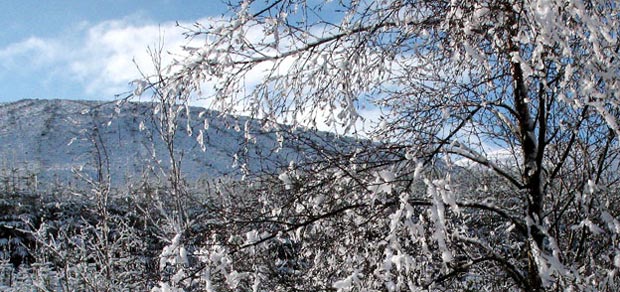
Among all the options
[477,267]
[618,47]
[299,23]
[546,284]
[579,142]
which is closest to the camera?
[546,284]

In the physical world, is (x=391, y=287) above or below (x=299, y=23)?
below

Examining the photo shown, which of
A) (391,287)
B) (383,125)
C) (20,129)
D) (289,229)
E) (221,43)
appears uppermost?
(20,129)

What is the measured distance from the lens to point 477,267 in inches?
159

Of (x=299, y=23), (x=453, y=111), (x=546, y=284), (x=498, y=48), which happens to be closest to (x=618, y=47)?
(x=498, y=48)

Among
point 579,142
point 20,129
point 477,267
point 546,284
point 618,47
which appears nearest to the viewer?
point 546,284

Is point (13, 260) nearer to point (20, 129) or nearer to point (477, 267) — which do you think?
point (477, 267)

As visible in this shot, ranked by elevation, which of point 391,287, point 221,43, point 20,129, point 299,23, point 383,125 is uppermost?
point 20,129

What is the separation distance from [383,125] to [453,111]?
0.45 m

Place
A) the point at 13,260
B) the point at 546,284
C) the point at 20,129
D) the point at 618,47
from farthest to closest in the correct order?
the point at 20,129 → the point at 13,260 → the point at 618,47 → the point at 546,284

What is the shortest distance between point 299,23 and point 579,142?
1.95 meters

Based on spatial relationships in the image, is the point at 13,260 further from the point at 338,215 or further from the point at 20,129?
the point at 20,129

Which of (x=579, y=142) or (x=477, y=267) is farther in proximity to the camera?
(x=477, y=267)

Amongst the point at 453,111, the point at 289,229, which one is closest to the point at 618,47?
the point at 453,111

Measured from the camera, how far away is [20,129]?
54906 mm
